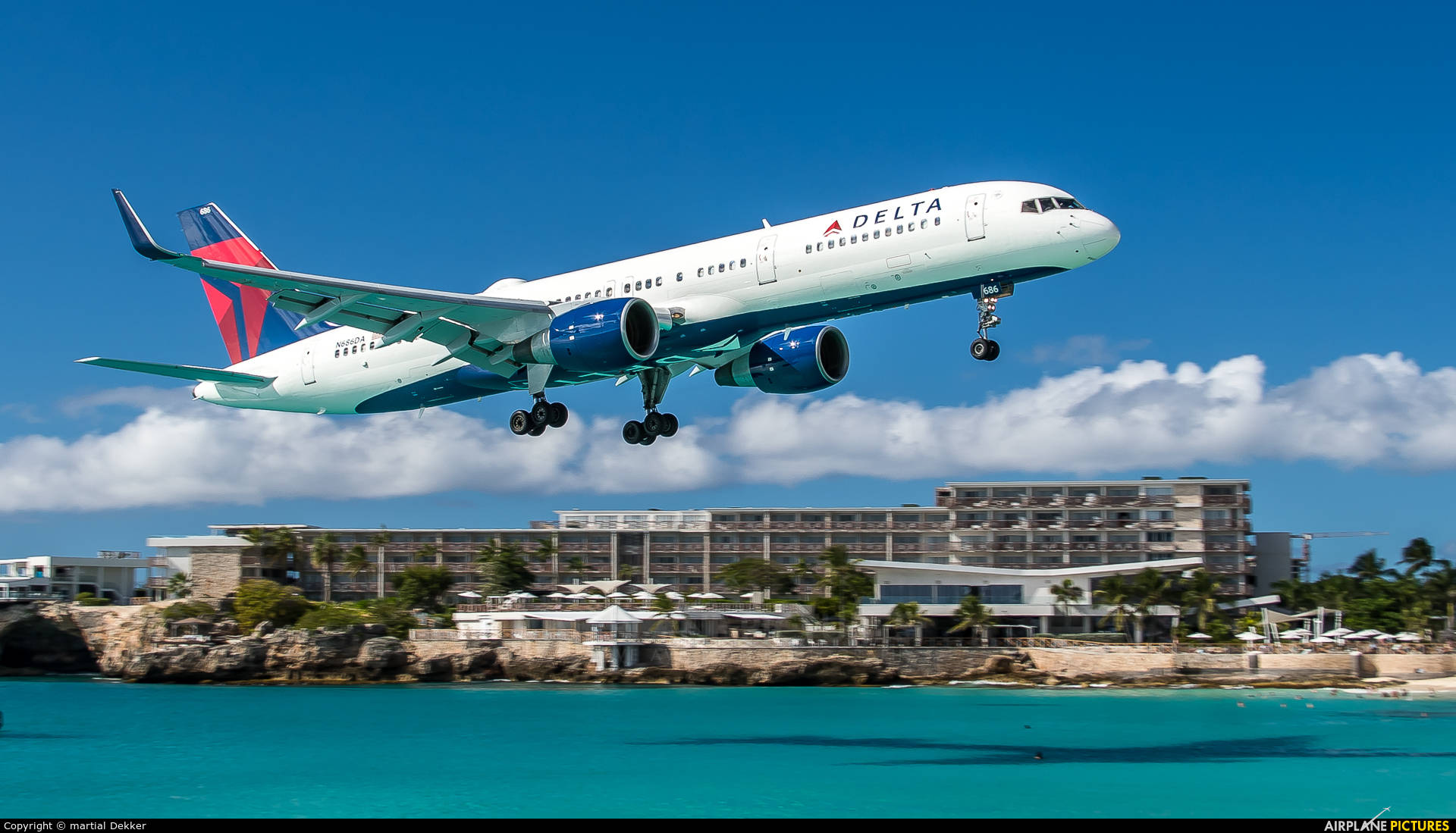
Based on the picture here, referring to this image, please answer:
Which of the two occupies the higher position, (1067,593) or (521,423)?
(521,423)

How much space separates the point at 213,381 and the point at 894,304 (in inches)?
1019

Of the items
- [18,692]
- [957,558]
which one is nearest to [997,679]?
[957,558]

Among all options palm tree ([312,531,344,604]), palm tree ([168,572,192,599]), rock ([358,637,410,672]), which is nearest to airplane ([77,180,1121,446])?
rock ([358,637,410,672])

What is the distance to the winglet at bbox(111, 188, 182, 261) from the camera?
32.2 m

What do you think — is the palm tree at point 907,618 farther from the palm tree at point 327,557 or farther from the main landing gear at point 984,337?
the main landing gear at point 984,337

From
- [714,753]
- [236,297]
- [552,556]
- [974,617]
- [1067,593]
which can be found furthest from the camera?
[552,556]

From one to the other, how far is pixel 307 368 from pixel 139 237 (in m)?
13.1

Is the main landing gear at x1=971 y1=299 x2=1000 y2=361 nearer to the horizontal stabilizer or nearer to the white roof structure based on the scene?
the horizontal stabilizer

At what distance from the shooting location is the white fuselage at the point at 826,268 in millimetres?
32219

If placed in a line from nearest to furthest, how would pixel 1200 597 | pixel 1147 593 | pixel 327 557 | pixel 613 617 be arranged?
pixel 613 617 < pixel 1147 593 < pixel 1200 597 < pixel 327 557

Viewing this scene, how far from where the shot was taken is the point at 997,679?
100312 millimetres

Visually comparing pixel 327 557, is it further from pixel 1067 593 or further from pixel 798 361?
pixel 798 361

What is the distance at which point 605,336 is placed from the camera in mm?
35250

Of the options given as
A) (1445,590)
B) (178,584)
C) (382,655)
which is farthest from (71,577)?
(1445,590)
